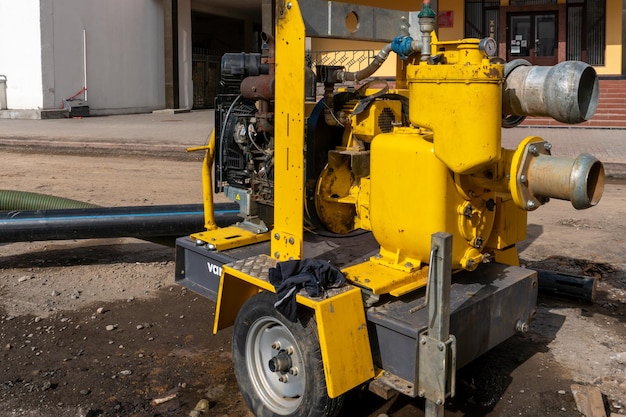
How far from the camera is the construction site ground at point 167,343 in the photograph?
12.0 feet

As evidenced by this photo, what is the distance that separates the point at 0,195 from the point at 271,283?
172 inches

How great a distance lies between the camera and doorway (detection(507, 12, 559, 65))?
65.5 feet

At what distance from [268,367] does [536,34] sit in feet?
62.2

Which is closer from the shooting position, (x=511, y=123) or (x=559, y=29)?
(x=511, y=123)

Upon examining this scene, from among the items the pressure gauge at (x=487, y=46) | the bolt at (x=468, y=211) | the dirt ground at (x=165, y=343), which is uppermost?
the pressure gauge at (x=487, y=46)

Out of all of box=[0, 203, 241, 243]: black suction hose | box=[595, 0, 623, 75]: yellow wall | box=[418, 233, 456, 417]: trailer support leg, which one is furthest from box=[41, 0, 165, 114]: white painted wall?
box=[418, 233, 456, 417]: trailer support leg

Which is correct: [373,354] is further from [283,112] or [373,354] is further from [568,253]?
[568,253]

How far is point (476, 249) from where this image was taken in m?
3.49

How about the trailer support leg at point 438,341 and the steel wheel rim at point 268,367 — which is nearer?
the trailer support leg at point 438,341

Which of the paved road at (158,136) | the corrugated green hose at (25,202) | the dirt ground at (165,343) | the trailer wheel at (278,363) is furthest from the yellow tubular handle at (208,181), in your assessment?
the paved road at (158,136)

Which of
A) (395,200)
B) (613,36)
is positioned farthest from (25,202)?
(613,36)

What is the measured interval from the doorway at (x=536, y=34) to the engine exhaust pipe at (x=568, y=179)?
59.4ft

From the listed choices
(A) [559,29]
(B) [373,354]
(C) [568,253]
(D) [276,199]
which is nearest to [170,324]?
(D) [276,199]

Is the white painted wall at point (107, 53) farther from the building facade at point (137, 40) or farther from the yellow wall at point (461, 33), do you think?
the yellow wall at point (461, 33)
